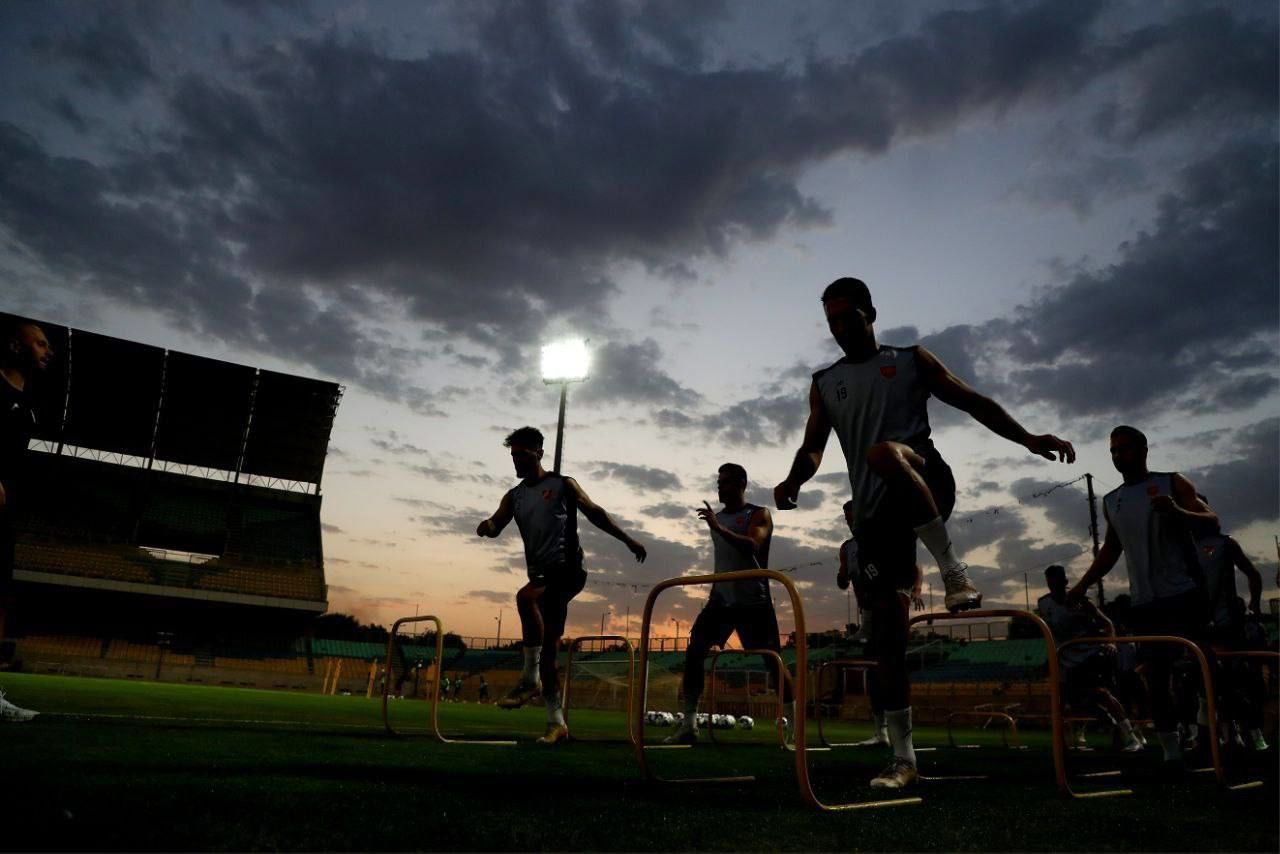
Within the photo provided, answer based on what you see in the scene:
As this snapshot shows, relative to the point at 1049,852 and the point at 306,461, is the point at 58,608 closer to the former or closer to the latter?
the point at 306,461

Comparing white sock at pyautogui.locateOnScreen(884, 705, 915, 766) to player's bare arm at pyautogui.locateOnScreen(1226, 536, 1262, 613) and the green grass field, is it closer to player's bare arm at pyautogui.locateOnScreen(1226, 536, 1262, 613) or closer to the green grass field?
the green grass field

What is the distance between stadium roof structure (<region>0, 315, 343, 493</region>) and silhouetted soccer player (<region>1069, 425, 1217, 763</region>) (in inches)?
1611

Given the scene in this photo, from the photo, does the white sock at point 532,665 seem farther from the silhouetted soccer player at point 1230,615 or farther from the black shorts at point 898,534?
the silhouetted soccer player at point 1230,615

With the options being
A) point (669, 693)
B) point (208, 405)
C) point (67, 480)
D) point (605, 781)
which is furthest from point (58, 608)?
point (605, 781)

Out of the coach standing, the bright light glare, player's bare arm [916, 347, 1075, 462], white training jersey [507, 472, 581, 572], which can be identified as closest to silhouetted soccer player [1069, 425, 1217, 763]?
player's bare arm [916, 347, 1075, 462]

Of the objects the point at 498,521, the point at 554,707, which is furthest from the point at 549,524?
the point at 554,707

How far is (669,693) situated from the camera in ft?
87.1

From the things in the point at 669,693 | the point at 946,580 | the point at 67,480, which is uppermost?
the point at 67,480

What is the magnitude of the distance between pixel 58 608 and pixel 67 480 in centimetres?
638

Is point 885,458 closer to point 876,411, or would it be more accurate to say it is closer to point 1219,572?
point 876,411

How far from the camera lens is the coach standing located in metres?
5.10

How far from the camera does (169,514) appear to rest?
4434 centimetres

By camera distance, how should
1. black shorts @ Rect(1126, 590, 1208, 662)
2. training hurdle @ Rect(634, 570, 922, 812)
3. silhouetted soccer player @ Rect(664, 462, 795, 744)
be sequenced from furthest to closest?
silhouetted soccer player @ Rect(664, 462, 795, 744), black shorts @ Rect(1126, 590, 1208, 662), training hurdle @ Rect(634, 570, 922, 812)

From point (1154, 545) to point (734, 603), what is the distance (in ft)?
11.2
